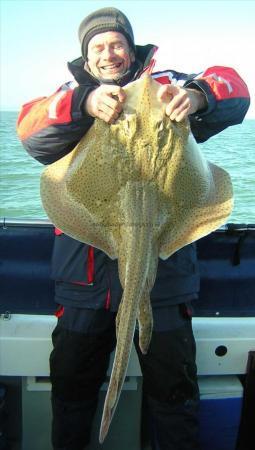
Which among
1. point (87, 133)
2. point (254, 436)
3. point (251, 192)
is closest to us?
point (87, 133)

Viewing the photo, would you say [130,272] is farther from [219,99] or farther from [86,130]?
[219,99]

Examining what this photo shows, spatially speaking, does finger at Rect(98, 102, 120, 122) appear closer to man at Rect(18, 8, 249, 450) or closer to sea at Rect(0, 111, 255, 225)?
man at Rect(18, 8, 249, 450)

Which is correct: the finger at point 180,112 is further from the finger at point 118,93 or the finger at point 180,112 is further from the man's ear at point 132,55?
the man's ear at point 132,55

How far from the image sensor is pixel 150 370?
8.43 feet

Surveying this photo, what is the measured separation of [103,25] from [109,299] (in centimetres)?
151

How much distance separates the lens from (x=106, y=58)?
237 cm

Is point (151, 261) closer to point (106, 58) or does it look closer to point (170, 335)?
point (170, 335)

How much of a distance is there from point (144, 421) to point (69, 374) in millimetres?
941

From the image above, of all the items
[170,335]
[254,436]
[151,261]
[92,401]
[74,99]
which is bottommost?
[254,436]

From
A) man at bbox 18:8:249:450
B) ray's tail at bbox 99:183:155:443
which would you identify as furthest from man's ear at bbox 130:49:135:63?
ray's tail at bbox 99:183:155:443

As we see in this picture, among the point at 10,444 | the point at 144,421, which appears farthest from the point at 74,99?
the point at 10,444

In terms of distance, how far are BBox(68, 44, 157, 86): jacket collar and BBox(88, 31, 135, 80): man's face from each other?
0.03 metres

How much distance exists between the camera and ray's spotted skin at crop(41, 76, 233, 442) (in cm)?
180

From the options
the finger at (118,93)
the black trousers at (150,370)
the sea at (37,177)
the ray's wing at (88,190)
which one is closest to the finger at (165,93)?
the finger at (118,93)
